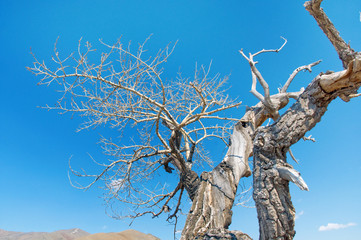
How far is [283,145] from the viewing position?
2736 mm

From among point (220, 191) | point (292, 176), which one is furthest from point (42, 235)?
point (292, 176)

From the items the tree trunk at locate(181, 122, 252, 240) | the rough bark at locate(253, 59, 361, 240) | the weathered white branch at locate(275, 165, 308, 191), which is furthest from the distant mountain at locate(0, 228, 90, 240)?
the weathered white branch at locate(275, 165, 308, 191)

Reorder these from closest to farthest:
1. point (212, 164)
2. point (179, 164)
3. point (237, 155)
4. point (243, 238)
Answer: point (243, 238)
point (237, 155)
point (179, 164)
point (212, 164)

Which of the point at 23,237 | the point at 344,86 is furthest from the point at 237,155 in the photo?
the point at 23,237

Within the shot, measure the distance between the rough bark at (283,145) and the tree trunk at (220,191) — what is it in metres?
0.75

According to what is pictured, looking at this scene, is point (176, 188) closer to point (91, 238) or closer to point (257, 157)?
point (257, 157)

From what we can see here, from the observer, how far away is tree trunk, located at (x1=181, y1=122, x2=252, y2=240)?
3277 millimetres

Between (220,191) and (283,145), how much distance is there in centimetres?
137

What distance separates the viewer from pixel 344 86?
9.16ft

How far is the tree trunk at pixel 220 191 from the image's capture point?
328cm

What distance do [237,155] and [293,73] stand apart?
1.98 m

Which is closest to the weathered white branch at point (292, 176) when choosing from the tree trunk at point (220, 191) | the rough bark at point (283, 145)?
the rough bark at point (283, 145)

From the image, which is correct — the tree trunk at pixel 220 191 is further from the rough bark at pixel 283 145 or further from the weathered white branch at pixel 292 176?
the weathered white branch at pixel 292 176

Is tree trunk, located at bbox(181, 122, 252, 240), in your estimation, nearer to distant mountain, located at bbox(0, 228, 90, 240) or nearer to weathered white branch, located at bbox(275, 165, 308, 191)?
weathered white branch, located at bbox(275, 165, 308, 191)
